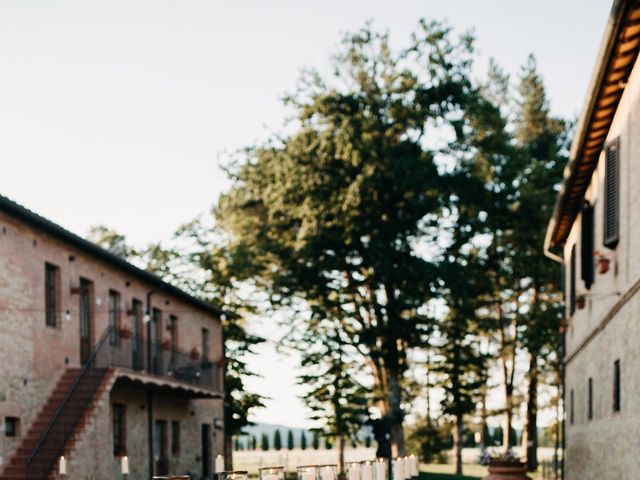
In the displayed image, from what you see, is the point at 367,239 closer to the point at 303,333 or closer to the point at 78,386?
the point at 303,333

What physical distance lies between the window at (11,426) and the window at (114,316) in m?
5.85

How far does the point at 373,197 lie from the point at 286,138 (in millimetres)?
4531

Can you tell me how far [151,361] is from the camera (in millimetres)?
32562

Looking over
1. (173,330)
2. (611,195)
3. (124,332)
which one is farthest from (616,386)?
(173,330)

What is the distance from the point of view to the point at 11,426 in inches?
903

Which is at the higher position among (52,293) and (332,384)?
(52,293)

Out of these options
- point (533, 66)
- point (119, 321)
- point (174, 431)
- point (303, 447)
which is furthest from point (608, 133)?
point (303, 447)

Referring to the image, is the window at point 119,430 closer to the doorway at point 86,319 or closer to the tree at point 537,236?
the doorway at point 86,319

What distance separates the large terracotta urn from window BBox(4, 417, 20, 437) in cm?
1119

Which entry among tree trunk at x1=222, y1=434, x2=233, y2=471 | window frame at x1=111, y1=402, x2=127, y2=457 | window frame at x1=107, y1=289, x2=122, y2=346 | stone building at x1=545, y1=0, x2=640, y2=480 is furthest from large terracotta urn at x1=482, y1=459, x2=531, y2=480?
tree trunk at x1=222, y1=434, x2=233, y2=471

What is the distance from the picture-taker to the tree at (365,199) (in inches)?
1534

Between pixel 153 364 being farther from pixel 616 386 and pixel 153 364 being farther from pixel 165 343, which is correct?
pixel 616 386

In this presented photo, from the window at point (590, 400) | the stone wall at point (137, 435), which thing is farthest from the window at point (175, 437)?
the window at point (590, 400)

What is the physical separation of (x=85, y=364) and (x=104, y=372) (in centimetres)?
142
